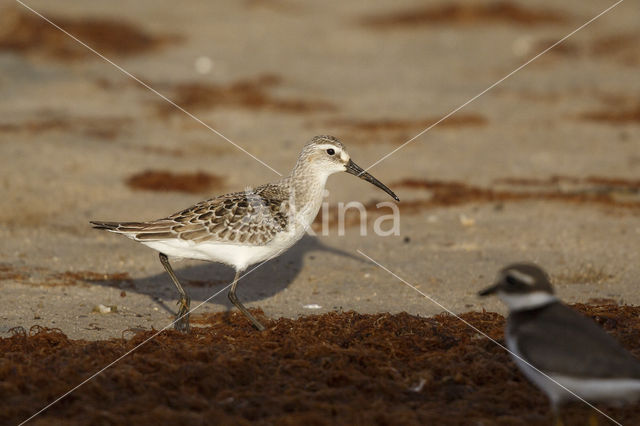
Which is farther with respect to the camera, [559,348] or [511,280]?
[511,280]

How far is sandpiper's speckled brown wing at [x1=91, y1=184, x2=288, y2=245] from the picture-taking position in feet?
26.8

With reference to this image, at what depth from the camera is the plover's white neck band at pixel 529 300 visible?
5.48m

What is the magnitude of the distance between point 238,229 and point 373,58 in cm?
2185

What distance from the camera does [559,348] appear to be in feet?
16.9

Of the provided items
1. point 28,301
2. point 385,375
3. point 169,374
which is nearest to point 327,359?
point 385,375

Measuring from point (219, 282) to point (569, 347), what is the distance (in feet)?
19.7

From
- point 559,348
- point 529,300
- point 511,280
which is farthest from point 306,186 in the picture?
point 559,348

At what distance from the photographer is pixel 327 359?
6.74 metres

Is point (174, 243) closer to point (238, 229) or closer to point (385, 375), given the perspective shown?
point (238, 229)

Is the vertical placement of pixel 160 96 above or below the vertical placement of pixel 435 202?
above

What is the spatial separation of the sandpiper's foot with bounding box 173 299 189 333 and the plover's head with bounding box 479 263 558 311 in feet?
12.0

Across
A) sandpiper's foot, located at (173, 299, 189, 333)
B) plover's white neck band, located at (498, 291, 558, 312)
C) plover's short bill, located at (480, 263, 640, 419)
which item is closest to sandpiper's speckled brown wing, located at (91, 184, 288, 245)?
sandpiper's foot, located at (173, 299, 189, 333)

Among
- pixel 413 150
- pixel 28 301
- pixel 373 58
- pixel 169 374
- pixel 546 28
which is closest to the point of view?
pixel 169 374

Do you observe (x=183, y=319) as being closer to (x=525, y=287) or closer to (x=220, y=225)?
(x=220, y=225)
